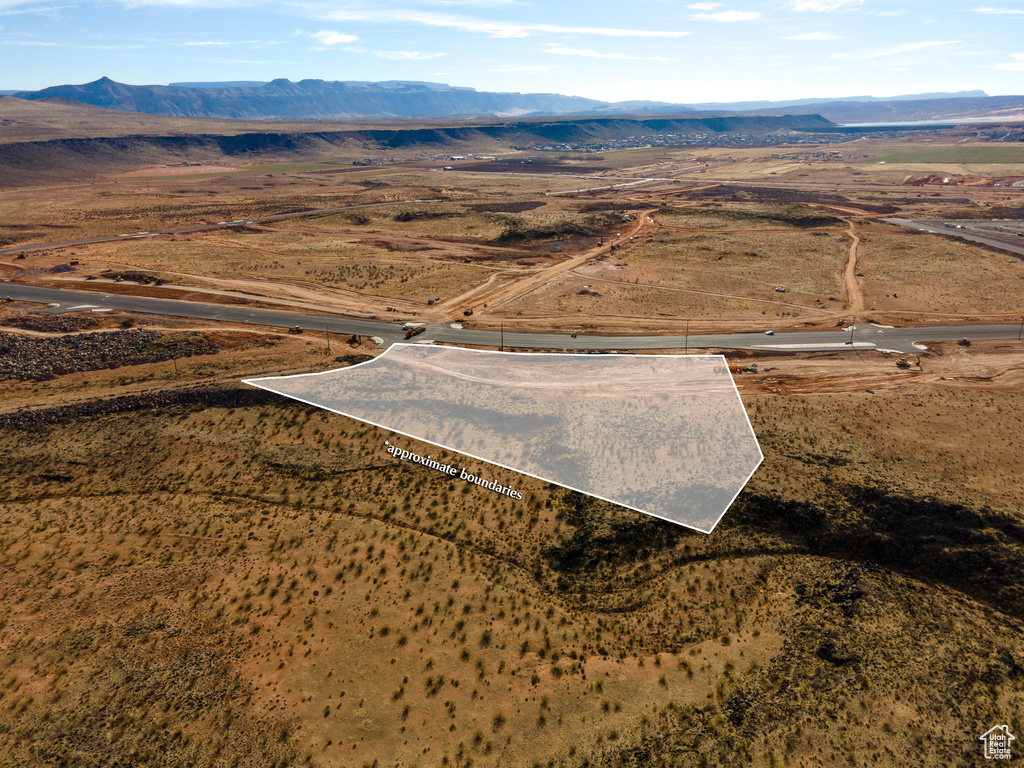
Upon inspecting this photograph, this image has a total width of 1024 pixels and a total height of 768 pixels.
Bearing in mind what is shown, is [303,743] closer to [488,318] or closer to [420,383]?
[420,383]

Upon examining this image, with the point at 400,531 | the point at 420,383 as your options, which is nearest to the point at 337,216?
the point at 420,383

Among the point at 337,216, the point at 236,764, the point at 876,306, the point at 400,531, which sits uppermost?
the point at 337,216

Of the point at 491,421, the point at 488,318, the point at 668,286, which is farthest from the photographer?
the point at 668,286

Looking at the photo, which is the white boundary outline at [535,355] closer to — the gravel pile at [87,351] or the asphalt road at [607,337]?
the asphalt road at [607,337]

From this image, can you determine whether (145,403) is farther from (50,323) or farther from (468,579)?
(468,579)

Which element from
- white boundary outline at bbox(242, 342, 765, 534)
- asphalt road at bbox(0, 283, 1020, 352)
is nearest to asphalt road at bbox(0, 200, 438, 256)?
asphalt road at bbox(0, 283, 1020, 352)
